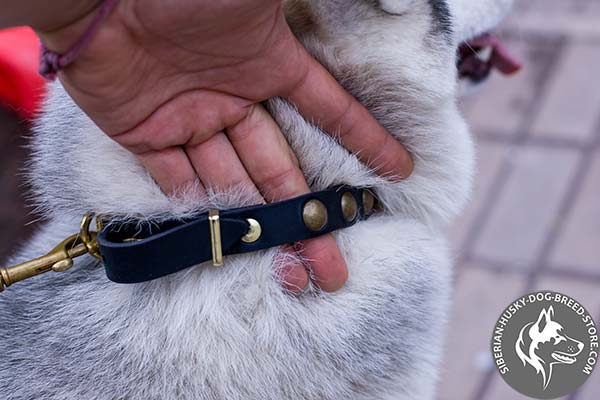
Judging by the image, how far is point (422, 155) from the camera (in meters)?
1.37

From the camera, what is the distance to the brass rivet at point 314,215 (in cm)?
124

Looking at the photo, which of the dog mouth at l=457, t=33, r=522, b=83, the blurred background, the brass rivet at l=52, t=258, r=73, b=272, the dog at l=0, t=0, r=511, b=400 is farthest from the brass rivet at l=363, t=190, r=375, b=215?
the blurred background

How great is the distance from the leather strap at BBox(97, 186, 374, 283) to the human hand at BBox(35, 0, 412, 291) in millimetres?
40

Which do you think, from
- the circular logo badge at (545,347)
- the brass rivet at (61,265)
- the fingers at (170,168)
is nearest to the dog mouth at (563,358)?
the circular logo badge at (545,347)

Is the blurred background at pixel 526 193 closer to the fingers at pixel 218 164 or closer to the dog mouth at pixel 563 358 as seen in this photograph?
the dog mouth at pixel 563 358

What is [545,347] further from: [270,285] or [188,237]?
[188,237]

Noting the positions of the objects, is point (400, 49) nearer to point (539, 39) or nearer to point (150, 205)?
point (150, 205)

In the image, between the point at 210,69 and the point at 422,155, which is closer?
the point at 210,69

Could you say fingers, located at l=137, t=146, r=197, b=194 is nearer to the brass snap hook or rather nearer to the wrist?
the brass snap hook

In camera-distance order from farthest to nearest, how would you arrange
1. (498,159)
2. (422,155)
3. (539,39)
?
1. (539,39)
2. (498,159)
3. (422,155)

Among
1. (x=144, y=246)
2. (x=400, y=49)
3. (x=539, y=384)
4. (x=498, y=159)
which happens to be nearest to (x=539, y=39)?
(x=498, y=159)

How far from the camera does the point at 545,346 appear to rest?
1566 millimetres

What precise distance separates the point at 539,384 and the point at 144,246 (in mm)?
845

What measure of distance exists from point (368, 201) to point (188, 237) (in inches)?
12.3
